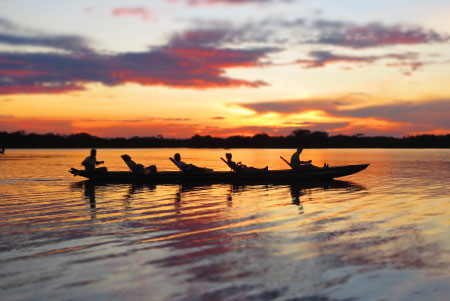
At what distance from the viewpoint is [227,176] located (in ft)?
84.1

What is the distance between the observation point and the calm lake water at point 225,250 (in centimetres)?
681

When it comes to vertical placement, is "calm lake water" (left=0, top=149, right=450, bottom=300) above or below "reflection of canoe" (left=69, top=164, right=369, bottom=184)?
below

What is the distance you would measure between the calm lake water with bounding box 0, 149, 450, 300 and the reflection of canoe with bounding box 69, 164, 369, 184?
309 inches

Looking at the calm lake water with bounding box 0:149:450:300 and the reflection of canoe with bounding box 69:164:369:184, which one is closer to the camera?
the calm lake water with bounding box 0:149:450:300

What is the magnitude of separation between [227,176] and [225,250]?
53.6ft

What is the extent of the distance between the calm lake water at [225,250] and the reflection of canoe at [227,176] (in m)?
7.85

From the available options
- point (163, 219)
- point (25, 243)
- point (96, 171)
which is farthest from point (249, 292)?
point (96, 171)

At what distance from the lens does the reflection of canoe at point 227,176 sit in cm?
2550

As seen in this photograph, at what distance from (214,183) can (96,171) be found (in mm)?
7944

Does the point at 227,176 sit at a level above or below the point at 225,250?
above

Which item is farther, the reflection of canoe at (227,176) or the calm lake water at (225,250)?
the reflection of canoe at (227,176)

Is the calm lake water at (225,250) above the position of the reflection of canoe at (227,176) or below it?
below

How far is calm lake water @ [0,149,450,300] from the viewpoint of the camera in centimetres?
681

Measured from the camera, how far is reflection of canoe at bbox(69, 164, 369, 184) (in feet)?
83.7
